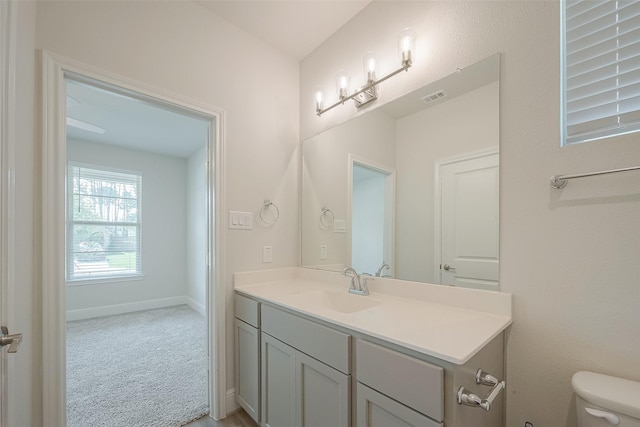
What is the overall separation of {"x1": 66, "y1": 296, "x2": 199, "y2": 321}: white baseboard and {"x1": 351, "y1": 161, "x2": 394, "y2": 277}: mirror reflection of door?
324cm

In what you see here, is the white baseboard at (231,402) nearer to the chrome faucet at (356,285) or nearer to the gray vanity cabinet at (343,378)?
the gray vanity cabinet at (343,378)

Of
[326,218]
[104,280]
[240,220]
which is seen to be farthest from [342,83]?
[104,280]

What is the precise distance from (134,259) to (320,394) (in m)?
4.24

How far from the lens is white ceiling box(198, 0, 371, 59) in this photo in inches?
71.5

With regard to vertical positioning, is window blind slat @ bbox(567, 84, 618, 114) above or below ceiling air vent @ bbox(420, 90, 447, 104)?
below

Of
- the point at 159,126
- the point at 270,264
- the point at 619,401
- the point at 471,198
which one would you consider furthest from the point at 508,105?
the point at 159,126

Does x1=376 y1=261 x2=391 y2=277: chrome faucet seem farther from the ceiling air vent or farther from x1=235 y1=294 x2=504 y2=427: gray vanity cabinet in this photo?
the ceiling air vent

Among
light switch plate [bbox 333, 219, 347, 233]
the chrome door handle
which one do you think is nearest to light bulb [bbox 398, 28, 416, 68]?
light switch plate [bbox 333, 219, 347, 233]

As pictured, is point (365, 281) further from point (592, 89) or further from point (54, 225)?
point (54, 225)

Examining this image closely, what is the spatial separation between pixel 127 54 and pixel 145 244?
3550 millimetres

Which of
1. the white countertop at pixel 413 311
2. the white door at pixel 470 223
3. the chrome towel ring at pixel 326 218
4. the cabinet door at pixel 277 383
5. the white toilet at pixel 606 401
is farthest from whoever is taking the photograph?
the chrome towel ring at pixel 326 218

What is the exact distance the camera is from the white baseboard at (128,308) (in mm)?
3773

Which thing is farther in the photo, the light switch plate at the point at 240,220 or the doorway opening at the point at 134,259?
the doorway opening at the point at 134,259

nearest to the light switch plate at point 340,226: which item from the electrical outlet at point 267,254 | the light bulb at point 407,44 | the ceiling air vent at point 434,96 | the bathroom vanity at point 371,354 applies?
the bathroom vanity at point 371,354
